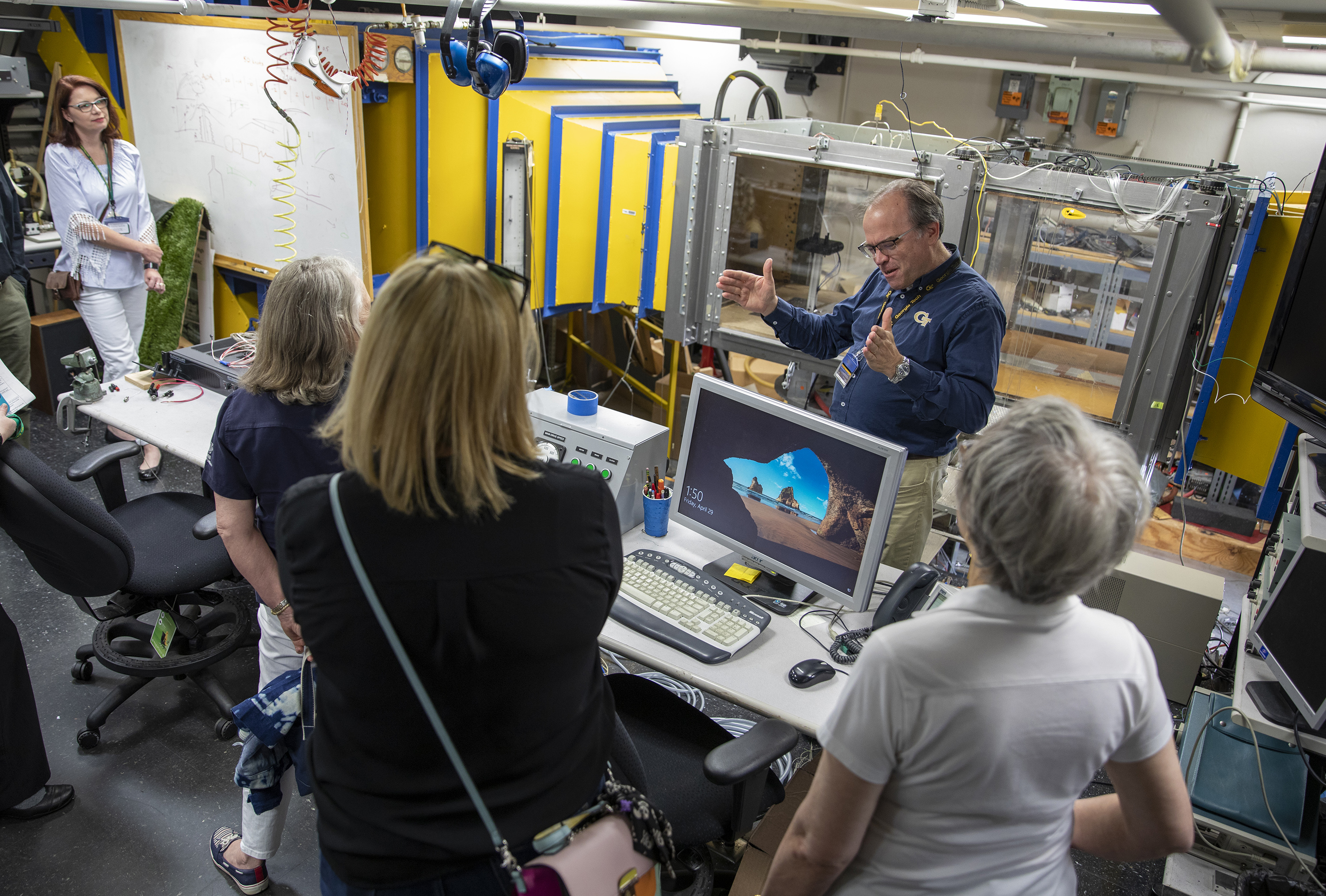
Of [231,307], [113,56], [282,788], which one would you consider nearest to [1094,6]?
[282,788]

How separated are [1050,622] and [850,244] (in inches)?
100

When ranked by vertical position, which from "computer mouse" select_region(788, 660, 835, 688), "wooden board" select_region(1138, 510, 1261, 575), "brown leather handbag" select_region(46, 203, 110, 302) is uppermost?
"brown leather handbag" select_region(46, 203, 110, 302)

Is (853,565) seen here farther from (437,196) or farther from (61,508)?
(437,196)

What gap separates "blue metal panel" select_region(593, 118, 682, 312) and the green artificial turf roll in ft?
6.83

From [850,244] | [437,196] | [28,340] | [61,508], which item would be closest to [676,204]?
[850,244]

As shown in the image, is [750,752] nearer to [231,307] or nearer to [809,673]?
[809,673]

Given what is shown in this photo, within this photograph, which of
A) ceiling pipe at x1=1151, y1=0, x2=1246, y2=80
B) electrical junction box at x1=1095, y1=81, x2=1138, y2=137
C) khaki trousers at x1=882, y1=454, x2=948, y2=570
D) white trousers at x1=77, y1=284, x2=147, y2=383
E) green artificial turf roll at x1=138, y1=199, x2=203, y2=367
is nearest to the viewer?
ceiling pipe at x1=1151, y1=0, x2=1246, y2=80

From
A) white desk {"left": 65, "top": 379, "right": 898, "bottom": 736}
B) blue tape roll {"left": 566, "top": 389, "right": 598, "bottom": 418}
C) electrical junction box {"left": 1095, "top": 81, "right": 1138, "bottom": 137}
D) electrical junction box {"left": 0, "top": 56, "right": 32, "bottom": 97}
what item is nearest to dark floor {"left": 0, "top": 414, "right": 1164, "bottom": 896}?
white desk {"left": 65, "top": 379, "right": 898, "bottom": 736}

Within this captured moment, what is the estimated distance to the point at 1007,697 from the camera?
94 centimetres

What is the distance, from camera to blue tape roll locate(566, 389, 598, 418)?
2193mm

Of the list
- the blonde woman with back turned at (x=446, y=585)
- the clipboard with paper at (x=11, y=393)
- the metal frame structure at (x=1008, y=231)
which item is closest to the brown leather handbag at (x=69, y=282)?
the clipboard with paper at (x=11, y=393)

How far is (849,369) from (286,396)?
146cm

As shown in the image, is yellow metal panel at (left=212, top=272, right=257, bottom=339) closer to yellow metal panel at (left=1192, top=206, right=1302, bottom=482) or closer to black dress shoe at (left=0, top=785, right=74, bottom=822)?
black dress shoe at (left=0, top=785, right=74, bottom=822)

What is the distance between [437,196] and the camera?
3.72m
